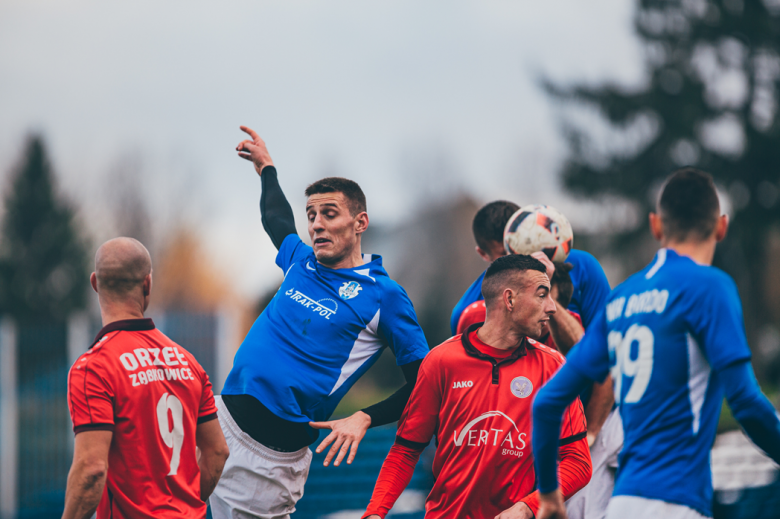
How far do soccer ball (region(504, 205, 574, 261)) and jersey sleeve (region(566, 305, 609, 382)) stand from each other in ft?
4.74

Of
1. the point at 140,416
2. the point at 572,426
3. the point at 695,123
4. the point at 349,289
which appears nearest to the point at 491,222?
the point at 349,289

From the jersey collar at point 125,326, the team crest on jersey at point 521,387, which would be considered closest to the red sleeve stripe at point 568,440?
the team crest on jersey at point 521,387

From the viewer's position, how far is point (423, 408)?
397 centimetres

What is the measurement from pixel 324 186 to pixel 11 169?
38270 millimetres

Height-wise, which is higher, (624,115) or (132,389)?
(624,115)

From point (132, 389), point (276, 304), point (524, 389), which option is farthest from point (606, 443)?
point (132, 389)

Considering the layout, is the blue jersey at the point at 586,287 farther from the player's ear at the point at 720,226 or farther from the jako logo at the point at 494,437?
the player's ear at the point at 720,226

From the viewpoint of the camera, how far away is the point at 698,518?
8.63 ft

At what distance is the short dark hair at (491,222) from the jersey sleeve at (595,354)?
6.54 feet

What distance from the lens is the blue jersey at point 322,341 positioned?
430 centimetres

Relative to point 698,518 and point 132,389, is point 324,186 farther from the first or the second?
point 698,518

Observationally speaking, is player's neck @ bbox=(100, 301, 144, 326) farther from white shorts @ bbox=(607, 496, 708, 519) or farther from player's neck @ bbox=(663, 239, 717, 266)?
player's neck @ bbox=(663, 239, 717, 266)

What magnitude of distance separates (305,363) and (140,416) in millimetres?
1228

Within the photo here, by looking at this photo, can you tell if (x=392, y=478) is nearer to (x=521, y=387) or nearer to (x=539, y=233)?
(x=521, y=387)
